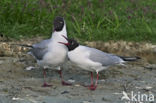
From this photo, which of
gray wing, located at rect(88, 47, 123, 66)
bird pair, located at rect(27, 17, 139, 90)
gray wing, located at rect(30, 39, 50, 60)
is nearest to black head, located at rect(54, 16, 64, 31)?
bird pair, located at rect(27, 17, 139, 90)

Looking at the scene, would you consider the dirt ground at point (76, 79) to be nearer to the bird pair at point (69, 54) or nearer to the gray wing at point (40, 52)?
the bird pair at point (69, 54)

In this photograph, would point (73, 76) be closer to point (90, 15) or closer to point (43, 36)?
point (43, 36)

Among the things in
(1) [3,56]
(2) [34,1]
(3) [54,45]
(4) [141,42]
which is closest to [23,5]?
(2) [34,1]

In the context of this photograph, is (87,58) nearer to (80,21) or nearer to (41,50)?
(41,50)

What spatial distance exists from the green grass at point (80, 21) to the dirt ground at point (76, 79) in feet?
1.04

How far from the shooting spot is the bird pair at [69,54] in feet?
18.6

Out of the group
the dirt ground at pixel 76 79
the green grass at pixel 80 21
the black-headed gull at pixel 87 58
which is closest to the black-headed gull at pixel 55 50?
the black-headed gull at pixel 87 58

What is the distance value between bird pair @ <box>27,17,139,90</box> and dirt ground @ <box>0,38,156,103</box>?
27cm

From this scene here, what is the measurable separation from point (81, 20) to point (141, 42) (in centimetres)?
145

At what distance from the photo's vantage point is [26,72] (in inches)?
262

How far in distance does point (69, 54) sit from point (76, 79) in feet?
2.61

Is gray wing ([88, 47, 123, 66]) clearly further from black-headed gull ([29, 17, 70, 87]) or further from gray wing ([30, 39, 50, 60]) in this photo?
gray wing ([30, 39, 50, 60])

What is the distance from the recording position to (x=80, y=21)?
29.4 ft

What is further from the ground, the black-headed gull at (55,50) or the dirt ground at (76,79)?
the black-headed gull at (55,50)
